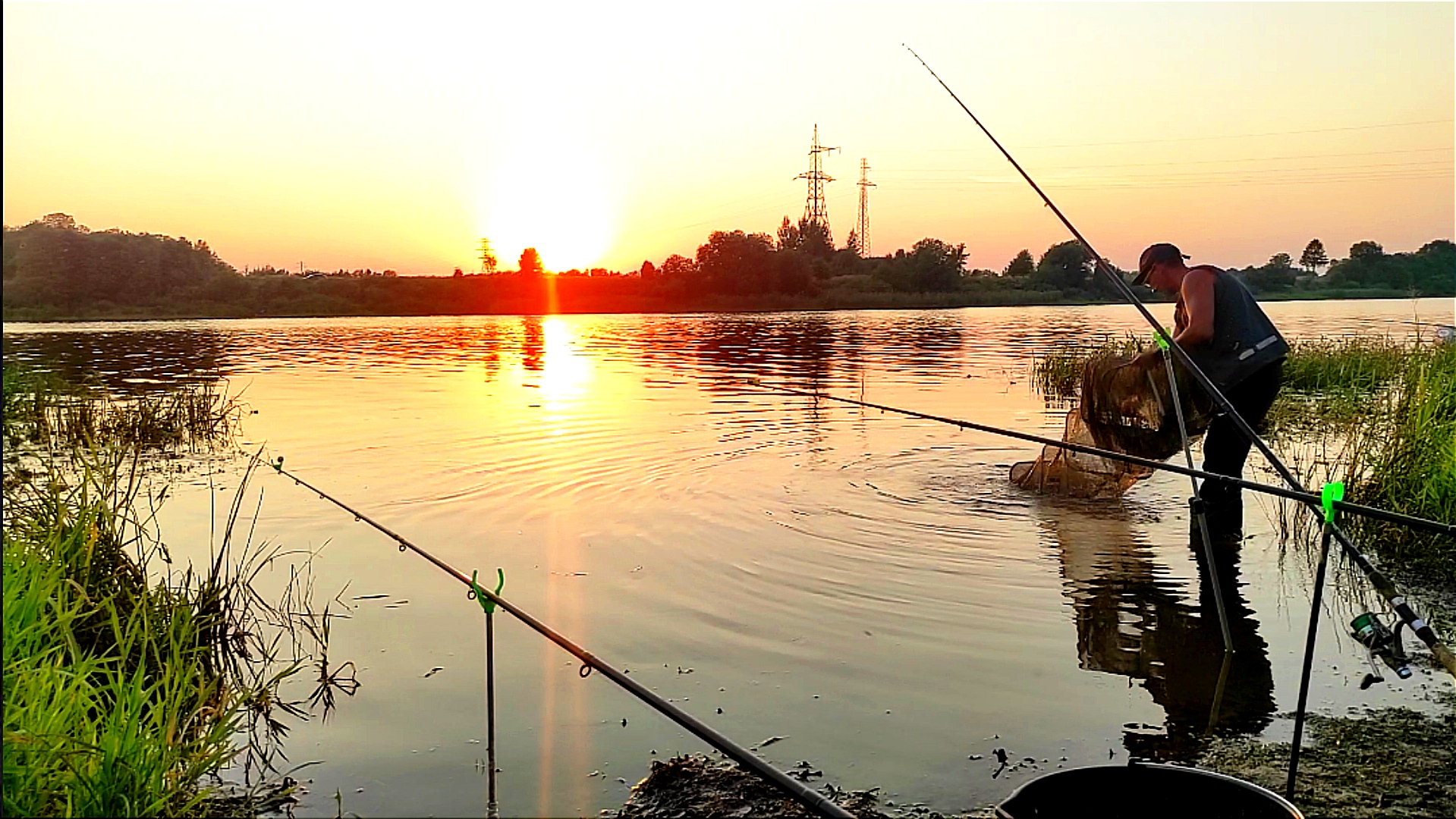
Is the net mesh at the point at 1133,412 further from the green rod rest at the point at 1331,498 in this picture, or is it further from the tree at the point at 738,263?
the tree at the point at 738,263

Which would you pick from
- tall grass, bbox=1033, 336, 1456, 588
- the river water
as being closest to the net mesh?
the river water

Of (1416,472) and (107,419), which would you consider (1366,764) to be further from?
(107,419)

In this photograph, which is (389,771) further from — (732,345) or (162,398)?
(732,345)

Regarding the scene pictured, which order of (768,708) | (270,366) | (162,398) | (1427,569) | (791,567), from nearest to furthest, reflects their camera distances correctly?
(768,708) < (1427,569) < (791,567) < (162,398) < (270,366)

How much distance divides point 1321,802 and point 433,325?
58.2 m

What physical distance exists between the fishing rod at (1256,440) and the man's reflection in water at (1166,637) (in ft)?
2.29

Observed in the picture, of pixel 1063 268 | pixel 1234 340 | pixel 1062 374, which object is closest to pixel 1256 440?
pixel 1234 340

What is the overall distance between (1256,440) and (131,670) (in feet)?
16.0

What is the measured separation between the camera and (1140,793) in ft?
10.5

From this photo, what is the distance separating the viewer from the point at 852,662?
216 inches

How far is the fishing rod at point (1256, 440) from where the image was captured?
3.27m

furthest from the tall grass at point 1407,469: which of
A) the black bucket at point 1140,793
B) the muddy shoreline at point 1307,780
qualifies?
the black bucket at point 1140,793

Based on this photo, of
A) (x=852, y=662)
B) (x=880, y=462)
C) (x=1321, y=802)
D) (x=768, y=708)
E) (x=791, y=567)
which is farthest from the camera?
(x=880, y=462)

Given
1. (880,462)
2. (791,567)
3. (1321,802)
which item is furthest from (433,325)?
(1321,802)
